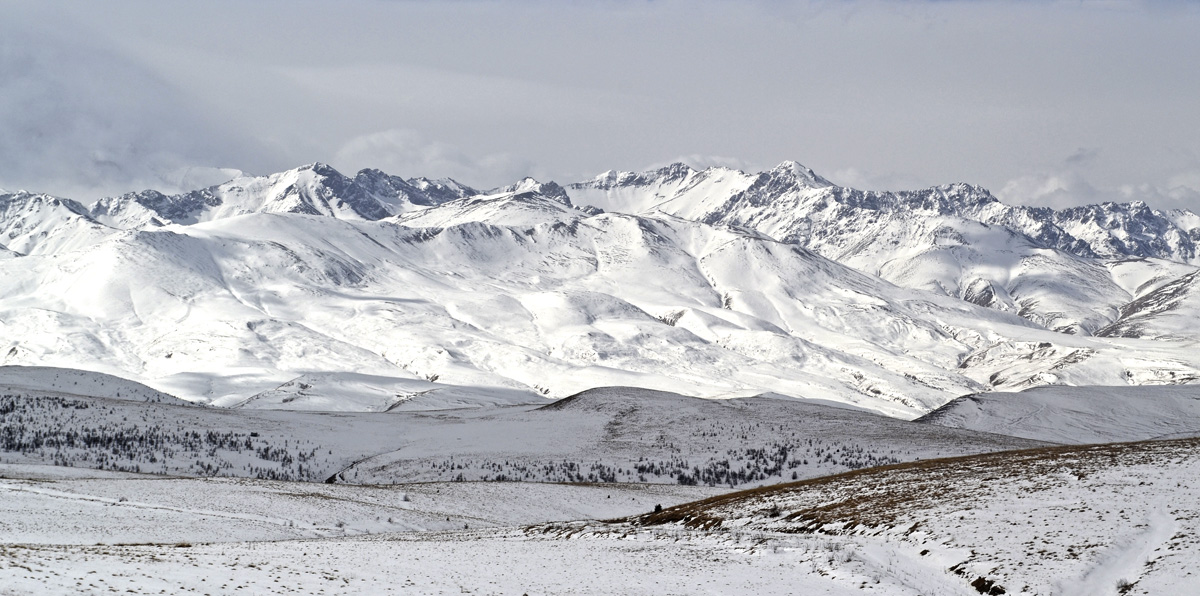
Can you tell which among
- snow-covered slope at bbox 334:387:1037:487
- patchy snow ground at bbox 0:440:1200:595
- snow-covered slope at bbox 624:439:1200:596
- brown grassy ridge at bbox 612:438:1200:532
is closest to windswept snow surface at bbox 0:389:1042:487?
snow-covered slope at bbox 334:387:1037:487

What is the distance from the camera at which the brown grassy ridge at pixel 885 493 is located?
2002 inches

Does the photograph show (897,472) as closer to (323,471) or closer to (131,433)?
(323,471)

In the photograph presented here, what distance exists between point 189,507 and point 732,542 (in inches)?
1672

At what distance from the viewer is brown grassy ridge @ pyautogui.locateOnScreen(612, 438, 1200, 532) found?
5084cm

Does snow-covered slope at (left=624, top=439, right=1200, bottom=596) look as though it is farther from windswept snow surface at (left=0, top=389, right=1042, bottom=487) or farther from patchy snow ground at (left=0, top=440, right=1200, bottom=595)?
windswept snow surface at (left=0, top=389, right=1042, bottom=487)

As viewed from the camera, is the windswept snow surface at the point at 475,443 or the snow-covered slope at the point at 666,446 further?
the snow-covered slope at the point at 666,446

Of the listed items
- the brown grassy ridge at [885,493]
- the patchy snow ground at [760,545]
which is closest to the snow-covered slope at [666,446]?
the brown grassy ridge at [885,493]

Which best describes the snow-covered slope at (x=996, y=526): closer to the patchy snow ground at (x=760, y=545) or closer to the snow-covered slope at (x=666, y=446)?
the patchy snow ground at (x=760, y=545)

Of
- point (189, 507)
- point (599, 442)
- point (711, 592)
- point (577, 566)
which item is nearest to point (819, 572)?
point (711, 592)

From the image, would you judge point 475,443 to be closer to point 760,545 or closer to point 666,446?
point 666,446

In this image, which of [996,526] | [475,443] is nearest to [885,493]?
[996,526]

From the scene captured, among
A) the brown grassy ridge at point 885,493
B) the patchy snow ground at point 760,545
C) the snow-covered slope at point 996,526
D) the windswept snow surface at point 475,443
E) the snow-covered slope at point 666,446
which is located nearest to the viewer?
the patchy snow ground at point 760,545

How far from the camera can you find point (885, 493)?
190ft

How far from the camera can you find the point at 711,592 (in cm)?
3734
